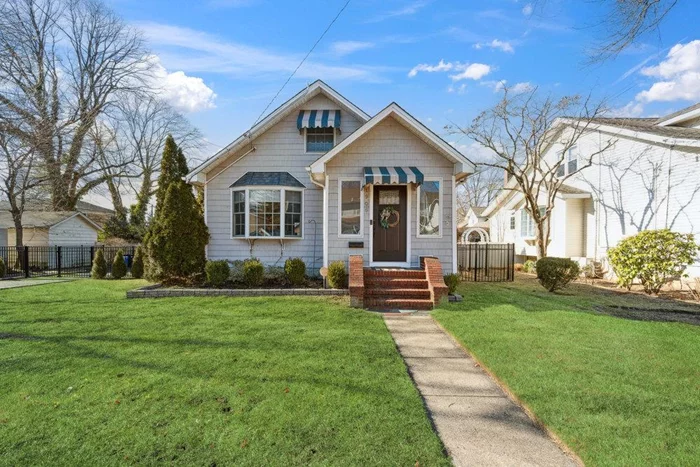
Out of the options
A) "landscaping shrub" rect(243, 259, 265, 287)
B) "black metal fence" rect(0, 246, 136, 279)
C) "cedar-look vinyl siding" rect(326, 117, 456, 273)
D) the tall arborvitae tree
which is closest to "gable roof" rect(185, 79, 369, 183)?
the tall arborvitae tree

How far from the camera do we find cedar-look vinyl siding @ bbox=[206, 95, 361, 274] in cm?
1183

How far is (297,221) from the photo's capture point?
467 inches

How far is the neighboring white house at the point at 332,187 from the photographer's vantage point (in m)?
10.1

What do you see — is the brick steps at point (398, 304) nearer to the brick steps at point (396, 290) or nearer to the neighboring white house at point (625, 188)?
the brick steps at point (396, 290)

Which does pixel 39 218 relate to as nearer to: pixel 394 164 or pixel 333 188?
pixel 333 188

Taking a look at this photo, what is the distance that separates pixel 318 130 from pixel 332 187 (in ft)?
9.87

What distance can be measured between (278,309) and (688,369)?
21.4 feet

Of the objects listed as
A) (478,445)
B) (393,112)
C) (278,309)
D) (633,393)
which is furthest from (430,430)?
(393,112)

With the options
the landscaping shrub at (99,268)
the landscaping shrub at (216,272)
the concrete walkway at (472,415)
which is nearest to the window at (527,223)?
the landscaping shrub at (216,272)

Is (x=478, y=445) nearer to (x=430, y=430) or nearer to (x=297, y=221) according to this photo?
(x=430, y=430)

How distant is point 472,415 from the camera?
3.51m

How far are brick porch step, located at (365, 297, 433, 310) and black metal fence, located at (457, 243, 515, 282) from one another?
538 cm

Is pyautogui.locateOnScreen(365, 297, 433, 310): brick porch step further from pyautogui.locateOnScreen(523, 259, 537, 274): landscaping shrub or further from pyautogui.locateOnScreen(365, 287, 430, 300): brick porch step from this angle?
pyautogui.locateOnScreen(523, 259, 537, 274): landscaping shrub

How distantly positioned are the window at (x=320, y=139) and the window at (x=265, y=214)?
164cm
